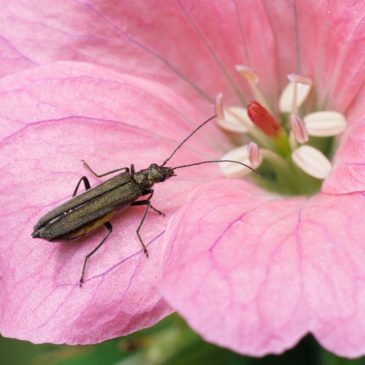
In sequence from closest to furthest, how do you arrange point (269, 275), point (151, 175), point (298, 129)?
point (269, 275), point (151, 175), point (298, 129)

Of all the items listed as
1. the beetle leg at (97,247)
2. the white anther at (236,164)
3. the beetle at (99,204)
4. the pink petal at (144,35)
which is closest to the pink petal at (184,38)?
the pink petal at (144,35)

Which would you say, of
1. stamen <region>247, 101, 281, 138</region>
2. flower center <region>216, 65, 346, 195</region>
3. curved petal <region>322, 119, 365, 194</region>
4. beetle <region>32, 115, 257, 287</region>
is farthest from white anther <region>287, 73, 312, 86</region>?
beetle <region>32, 115, 257, 287</region>

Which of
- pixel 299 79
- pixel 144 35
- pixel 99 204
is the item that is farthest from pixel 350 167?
pixel 144 35

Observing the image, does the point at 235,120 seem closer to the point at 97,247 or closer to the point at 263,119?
the point at 263,119

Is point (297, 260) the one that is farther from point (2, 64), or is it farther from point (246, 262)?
point (2, 64)

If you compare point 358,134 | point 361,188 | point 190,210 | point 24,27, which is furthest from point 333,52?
point 24,27
